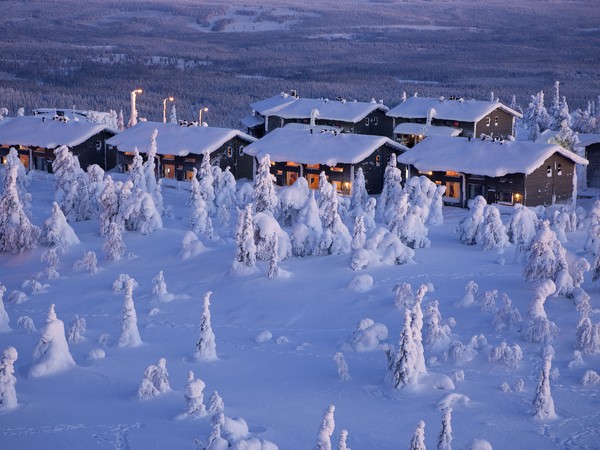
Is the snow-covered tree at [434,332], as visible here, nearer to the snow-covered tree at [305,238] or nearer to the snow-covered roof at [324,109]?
the snow-covered tree at [305,238]

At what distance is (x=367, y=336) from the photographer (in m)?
29.7

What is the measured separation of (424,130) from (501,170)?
1724 centimetres

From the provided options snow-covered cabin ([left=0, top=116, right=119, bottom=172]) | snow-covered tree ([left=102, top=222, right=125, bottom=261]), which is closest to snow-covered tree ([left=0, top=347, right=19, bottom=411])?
snow-covered tree ([left=102, top=222, right=125, bottom=261])

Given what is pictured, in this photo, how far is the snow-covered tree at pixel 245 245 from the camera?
37625 millimetres

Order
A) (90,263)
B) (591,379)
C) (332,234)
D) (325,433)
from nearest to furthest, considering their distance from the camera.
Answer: (325,433) → (591,379) → (332,234) → (90,263)

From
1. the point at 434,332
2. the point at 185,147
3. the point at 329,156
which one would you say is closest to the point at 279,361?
the point at 434,332

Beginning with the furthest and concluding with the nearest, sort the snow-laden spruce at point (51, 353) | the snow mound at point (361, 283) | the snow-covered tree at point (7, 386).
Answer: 1. the snow mound at point (361, 283)
2. the snow-laden spruce at point (51, 353)
3. the snow-covered tree at point (7, 386)

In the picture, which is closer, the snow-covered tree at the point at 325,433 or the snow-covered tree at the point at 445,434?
the snow-covered tree at the point at 325,433

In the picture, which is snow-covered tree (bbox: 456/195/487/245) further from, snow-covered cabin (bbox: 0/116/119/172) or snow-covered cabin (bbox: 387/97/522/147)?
snow-covered cabin (bbox: 0/116/119/172)

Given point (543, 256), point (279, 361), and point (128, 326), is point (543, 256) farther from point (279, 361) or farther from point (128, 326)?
point (128, 326)

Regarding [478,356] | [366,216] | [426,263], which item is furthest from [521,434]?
[366,216]

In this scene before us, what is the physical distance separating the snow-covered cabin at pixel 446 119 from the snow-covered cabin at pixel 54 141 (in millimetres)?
19314

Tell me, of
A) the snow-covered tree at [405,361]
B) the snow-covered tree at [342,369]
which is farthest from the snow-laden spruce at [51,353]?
the snow-covered tree at [405,361]

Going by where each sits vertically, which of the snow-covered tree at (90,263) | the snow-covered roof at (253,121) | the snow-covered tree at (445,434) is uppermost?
the snow-covered tree at (445,434)
